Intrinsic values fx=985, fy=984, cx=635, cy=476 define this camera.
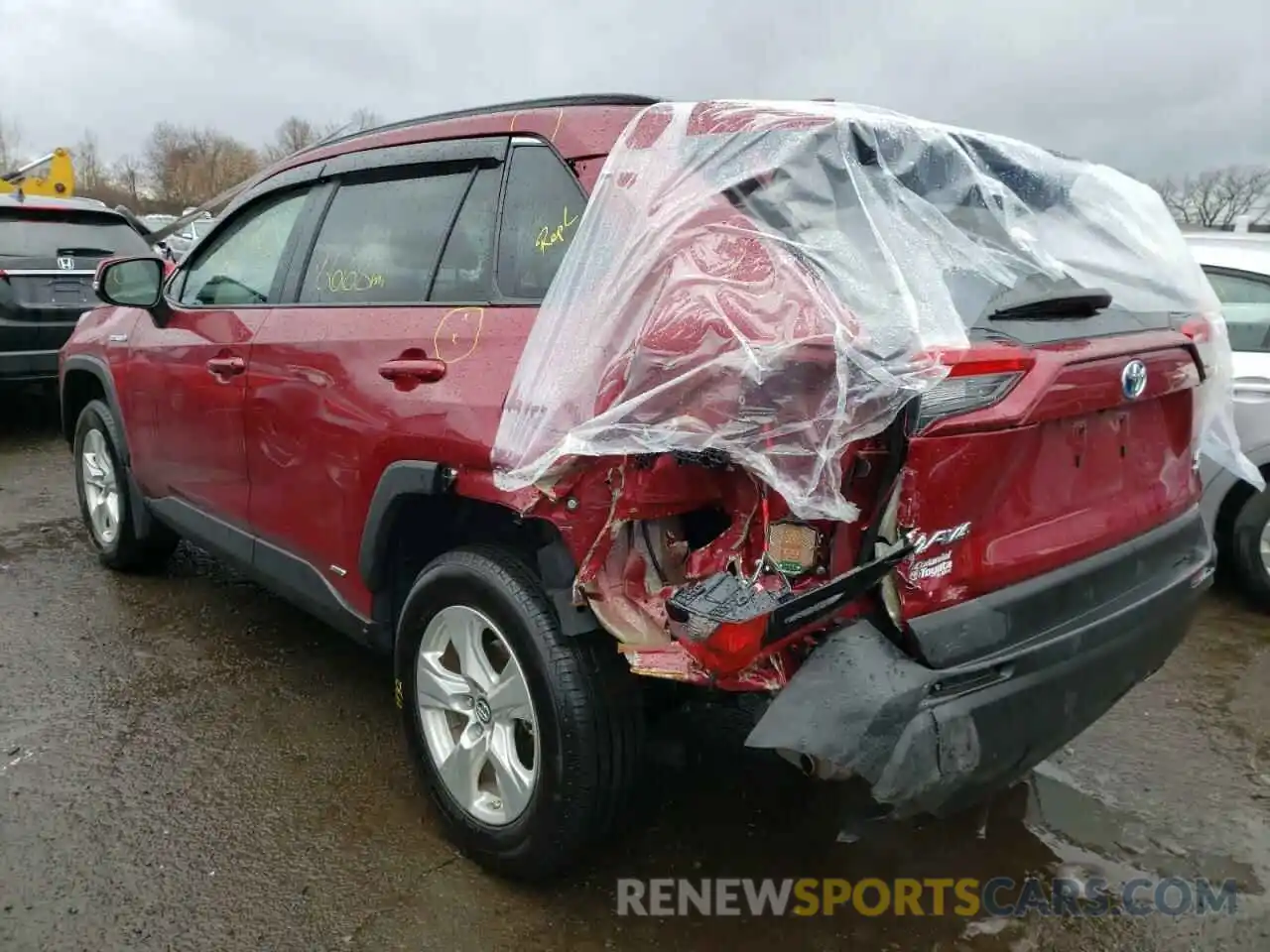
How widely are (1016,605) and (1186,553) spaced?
799 mm

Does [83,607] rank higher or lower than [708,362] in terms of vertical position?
lower

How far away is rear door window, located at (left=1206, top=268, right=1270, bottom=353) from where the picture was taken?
14.6 feet

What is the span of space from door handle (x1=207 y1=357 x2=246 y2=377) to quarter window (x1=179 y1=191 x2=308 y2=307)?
22 centimetres

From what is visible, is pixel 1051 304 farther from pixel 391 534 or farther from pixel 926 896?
pixel 391 534

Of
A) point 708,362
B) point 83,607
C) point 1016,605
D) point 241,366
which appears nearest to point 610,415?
point 708,362

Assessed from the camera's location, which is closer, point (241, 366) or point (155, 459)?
point (241, 366)

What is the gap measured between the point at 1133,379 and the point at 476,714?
1776mm

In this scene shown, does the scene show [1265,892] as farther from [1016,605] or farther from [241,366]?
→ [241,366]

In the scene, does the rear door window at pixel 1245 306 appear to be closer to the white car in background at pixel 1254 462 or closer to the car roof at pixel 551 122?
the white car in background at pixel 1254 462

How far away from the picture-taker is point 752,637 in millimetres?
1882

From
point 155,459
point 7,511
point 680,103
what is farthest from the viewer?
point 7,511

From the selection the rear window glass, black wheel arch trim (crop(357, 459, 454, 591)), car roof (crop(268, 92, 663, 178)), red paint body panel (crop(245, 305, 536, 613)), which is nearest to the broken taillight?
red paint body panel (crop(245, 305, 536, 613))

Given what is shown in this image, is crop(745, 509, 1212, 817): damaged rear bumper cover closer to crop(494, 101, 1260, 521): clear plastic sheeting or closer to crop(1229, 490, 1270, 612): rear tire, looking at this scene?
crop(494, 101, 1260, 521): clear plastic sheeting

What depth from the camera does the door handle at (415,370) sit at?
8.23 ft
